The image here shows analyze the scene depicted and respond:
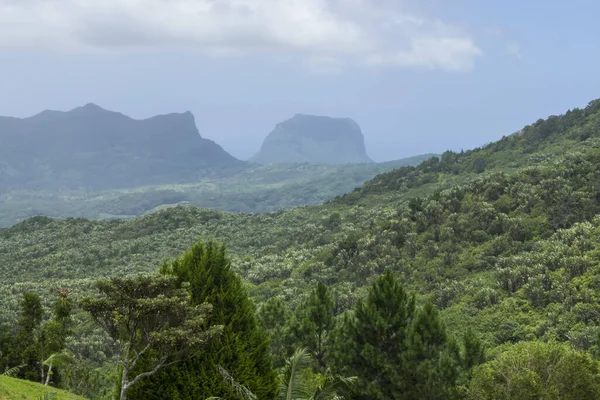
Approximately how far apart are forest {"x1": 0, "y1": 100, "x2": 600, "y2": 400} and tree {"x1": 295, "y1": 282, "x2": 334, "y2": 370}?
74 mm

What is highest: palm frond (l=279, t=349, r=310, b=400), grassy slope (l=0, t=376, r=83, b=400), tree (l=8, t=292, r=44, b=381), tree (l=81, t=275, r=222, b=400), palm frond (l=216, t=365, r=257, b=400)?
tree (l=81, t=275, r=222, b=400)

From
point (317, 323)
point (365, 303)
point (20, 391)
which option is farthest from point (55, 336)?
point (365, 303)

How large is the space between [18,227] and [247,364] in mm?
145493

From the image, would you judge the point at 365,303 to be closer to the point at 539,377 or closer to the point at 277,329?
the point at 539,377

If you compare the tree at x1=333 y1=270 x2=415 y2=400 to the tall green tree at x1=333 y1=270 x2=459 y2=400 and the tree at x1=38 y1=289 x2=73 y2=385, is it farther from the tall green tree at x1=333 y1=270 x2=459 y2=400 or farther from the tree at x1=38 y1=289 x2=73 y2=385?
the tree at x1=38 y1=289 x2=73 y2=385

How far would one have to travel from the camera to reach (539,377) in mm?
18156

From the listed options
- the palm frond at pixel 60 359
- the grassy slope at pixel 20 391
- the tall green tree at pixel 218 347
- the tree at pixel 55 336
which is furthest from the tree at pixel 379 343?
the tree at pixel 55 336

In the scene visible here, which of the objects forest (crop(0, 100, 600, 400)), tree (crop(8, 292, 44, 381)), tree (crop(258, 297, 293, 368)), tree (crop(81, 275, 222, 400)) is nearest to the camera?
tree (crop(81, 275, 222, 400))

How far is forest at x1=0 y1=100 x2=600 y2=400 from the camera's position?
16.6 metres

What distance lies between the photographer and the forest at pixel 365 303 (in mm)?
16609

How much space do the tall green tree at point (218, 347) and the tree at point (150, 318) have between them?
0.60 m

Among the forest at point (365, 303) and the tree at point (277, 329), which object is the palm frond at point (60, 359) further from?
the tree at point (277, 329)

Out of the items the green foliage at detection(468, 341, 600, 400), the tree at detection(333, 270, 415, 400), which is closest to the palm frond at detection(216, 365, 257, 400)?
the tree at detection(333, 270, 415, 400)

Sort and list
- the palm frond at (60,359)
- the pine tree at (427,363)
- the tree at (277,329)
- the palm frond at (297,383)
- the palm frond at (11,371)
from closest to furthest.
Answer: the palm frond at (297,383) < the pine tree at (427,363) < the palm frond at (11,371) < the tree at (277,329) < the palm frond at (60,359)
